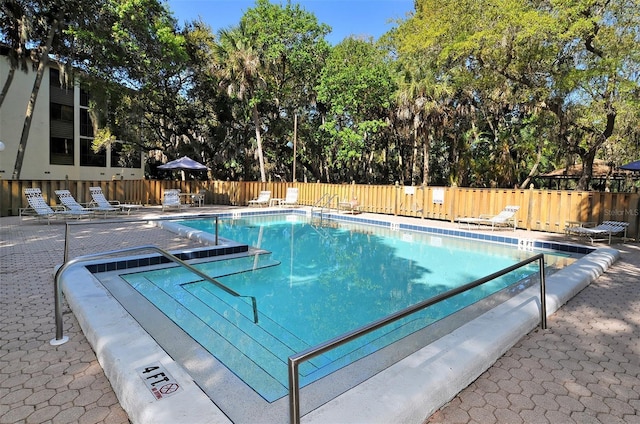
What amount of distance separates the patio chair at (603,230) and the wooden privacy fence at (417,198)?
1.36 feet

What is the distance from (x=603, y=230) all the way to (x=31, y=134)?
2568cm

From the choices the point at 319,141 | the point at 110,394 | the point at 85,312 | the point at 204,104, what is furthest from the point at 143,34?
the point at 110,394

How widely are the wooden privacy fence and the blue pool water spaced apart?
262 centimetres

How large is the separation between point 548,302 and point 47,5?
1821cm

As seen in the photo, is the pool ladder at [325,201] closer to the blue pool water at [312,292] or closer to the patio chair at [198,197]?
the patio chair at [198,197]

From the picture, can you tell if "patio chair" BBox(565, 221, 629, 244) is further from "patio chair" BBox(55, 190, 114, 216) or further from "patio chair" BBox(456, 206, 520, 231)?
"patio chair" BBox(55, 190, 114, 216)

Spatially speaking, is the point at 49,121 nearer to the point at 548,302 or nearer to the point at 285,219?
the point at 285,219

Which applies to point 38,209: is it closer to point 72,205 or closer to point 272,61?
point 72,205

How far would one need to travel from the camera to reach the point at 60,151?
21.8 m

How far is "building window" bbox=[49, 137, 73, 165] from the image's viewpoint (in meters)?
21.4

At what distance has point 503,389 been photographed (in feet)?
7.87

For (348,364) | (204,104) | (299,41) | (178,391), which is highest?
(299,41)

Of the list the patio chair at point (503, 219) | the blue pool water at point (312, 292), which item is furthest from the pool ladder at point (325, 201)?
the patio chair at point (503, 219)

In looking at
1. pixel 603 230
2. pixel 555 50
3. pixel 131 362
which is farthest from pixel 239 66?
pixel 131 362
